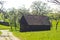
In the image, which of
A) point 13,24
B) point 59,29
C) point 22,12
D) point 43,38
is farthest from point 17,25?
point 59,29

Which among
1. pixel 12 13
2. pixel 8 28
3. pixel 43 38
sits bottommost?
pixel 43 38

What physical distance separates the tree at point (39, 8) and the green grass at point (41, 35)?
190mm

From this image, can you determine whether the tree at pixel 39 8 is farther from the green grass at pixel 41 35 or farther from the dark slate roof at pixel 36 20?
the green grass at pixel 41 35

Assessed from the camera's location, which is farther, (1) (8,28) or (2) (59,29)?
(2) (59,29)

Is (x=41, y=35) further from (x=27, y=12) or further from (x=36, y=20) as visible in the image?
(x=27, y=12)

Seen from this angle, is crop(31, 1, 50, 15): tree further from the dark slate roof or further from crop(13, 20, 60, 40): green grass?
crop(13, 20, 60, 40): green grass

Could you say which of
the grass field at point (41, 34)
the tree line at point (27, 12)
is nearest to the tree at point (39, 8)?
the tree line at point (27, 12)

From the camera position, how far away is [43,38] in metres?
2.12

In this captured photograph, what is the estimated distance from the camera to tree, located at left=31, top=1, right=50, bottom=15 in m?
2.14

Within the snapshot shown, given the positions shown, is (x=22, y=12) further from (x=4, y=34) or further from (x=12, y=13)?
(x=4, y=34)

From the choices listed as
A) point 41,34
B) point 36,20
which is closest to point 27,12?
point 36,20

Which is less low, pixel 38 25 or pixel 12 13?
pixel 12 13

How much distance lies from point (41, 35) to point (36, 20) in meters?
0.21

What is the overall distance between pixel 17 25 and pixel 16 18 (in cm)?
9
